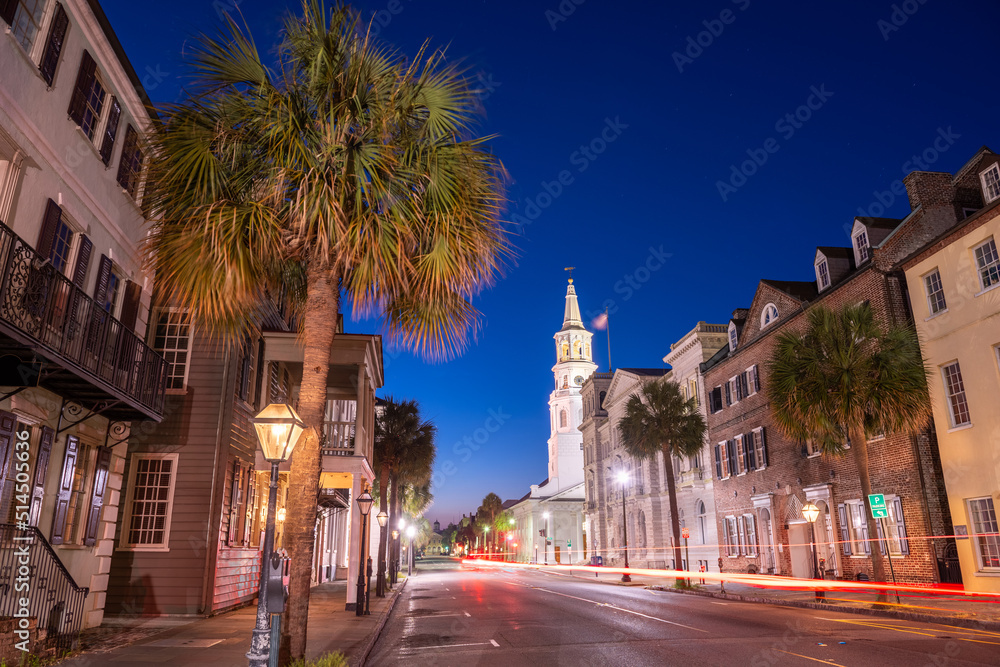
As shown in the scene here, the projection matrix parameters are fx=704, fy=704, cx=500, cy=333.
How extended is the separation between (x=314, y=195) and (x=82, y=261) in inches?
248

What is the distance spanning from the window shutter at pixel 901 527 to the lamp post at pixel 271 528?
2275 cm

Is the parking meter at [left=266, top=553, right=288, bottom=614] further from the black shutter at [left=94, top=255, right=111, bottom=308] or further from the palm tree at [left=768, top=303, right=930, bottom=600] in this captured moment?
the palm tree at [left=768, top=303, right=930, bottom=600]

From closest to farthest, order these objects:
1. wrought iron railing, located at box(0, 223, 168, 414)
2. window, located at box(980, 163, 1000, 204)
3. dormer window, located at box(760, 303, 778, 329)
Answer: wrought iron railing, located at box(0, 223, 168, 414), window, located at box(980, 163, 1000, 204), dormer window, located at box(760, 303, 778, 329)

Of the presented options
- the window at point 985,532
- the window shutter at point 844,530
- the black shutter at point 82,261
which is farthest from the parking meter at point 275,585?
the window shutter at point 844,530

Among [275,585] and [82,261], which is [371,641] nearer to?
A: [275,585]

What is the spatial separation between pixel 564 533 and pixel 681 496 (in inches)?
1885

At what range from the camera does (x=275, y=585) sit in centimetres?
761

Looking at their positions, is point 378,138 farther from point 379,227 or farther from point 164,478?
point 164,478

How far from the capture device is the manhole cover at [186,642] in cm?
1208

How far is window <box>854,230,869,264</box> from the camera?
1051 inches

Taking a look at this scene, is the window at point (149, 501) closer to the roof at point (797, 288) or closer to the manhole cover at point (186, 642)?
the manhole cover at point (186, 642)

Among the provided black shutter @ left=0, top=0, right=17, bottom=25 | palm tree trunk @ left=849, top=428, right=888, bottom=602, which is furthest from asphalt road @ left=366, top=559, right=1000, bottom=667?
black shutter @ left=0, top=0, right=17, bottom=25

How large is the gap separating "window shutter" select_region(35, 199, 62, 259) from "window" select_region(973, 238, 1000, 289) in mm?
23013

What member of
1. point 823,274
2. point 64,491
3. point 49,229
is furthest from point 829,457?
point 49,229
